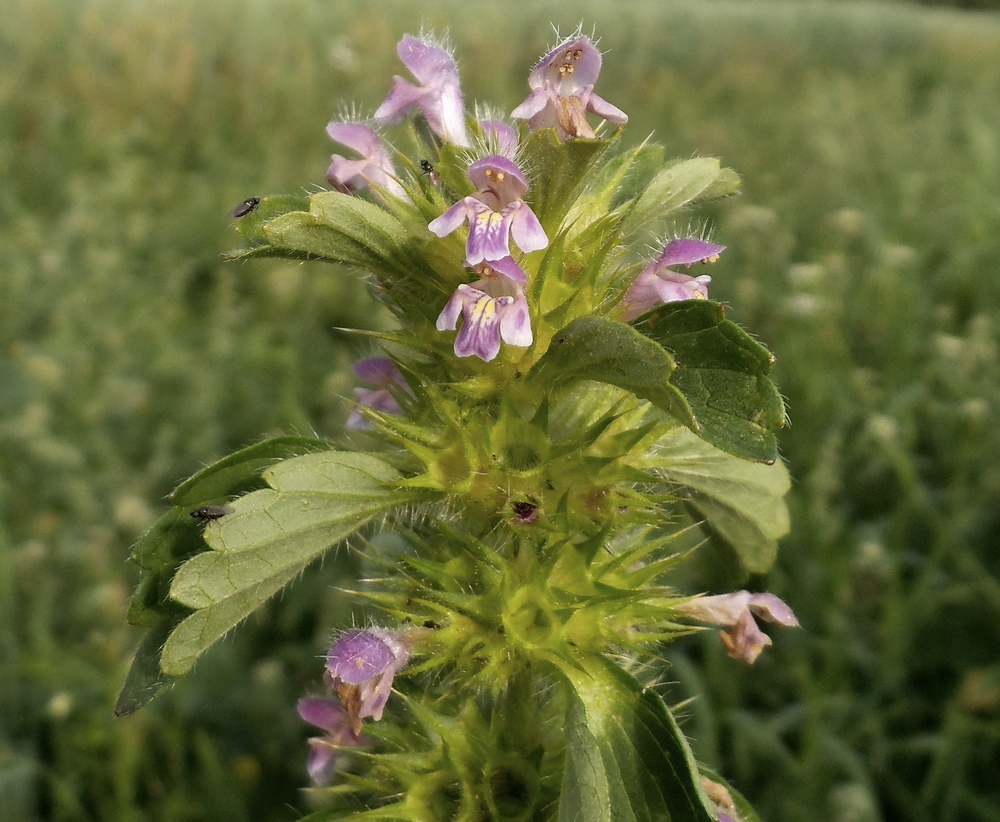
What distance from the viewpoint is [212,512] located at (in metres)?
1.03

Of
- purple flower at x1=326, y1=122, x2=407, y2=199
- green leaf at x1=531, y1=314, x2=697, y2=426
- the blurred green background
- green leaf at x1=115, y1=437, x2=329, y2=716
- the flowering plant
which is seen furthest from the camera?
the blurred green background

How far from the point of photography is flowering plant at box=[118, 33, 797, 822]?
1.00 metres

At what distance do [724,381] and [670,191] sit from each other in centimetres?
38

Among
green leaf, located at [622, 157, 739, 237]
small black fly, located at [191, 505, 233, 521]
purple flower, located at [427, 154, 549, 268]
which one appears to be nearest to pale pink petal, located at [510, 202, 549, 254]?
purple flower, located at [427, 154, 549, 268]

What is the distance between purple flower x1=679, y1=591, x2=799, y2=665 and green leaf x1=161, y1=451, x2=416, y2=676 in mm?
525

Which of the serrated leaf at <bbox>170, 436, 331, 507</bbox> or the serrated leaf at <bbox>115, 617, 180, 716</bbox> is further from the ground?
the serrated leaf at <bbox>170, 436, 331, 507</bbox>

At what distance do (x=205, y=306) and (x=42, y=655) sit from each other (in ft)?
8.66

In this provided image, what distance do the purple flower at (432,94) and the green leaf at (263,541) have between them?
524 millimetres

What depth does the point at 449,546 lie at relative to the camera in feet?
3.94

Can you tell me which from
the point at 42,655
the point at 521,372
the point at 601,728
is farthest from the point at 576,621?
the point at 42,655

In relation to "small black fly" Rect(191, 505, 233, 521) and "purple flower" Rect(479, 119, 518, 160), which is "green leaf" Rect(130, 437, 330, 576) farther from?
"purple flower" Rect(479, 119, 518, 160)

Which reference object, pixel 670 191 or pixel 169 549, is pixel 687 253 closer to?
pixel 670 191

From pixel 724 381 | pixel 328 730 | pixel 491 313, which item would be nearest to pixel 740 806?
pixel 328 730

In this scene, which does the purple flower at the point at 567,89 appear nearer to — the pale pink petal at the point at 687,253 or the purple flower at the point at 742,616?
the pale pink petal at the point at 687,253
